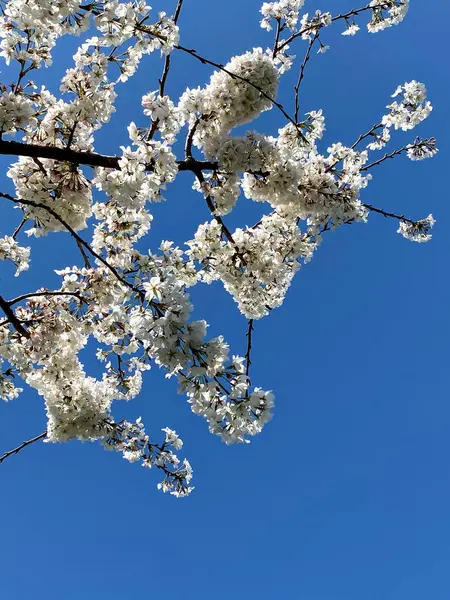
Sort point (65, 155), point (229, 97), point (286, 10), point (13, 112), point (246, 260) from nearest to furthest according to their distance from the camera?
point (13, 112) < point (65, 155) < point (229, 97) < point (246, 260) < point (286, 10)

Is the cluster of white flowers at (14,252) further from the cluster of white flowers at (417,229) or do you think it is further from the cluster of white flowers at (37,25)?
the cluster of white flowers at (417,229)

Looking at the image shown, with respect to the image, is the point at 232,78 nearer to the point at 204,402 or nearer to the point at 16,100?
the point at 16,100

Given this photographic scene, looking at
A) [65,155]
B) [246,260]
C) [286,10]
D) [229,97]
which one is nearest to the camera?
[65,155]

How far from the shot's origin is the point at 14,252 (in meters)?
Result: 6.58

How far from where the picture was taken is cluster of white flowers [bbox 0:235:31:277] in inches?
258

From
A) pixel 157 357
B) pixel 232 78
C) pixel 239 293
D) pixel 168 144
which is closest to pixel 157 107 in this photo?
pixel 168 144

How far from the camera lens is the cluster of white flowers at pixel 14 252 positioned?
6555mm

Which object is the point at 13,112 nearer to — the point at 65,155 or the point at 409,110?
the point at 65,155

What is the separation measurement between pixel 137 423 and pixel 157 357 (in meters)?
4.00

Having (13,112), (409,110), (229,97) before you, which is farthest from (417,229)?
(13,112)

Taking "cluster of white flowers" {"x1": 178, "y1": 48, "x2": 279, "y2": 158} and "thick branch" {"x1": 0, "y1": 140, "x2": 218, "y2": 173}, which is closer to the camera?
"thick branch" {"x1": 0, "y1": 140, "x2": 218, "y2": 173}

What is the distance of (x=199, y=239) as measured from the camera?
6223 millimetres

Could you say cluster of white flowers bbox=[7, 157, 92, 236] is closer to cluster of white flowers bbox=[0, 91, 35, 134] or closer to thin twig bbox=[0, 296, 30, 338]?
cluster of white flowers bbox=[0, 91, 35, 134]

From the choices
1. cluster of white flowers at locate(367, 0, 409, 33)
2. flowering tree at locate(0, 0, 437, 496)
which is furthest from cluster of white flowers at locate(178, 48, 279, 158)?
cluster of white flowers at locate(367, 0, 409, 33)
